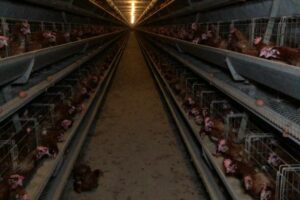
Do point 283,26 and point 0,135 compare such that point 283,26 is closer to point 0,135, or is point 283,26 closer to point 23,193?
point 23,193

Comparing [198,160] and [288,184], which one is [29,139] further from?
[288,184]

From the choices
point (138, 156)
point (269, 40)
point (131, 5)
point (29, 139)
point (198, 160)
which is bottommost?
point (138, 156)

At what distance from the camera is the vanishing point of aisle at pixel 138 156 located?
9.25ft

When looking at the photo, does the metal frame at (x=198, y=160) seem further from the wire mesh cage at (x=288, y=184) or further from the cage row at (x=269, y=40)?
the cage row at (x=269, y=40)

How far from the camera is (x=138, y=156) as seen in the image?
140 inches

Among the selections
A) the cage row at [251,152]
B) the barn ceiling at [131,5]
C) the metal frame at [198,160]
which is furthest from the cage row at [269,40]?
the barn ceiling at [131,5]

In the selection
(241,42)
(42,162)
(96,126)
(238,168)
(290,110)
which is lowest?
(96,126)

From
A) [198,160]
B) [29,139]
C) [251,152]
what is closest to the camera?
[251,152]

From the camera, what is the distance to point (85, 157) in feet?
11.6

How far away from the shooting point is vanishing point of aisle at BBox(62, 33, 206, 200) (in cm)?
282

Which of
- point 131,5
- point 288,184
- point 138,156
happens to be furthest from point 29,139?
point 131,5

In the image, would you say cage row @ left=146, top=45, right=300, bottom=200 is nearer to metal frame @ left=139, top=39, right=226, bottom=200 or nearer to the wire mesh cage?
the wire mesh cage

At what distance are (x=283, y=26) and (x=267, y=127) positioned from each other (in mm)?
818

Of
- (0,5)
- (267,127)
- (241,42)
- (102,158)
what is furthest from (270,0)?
(0,5)
